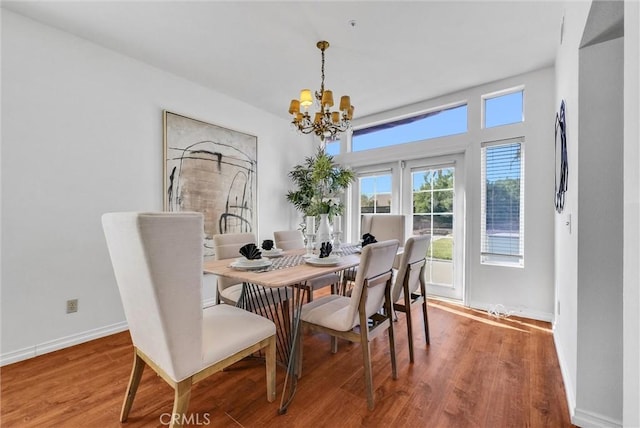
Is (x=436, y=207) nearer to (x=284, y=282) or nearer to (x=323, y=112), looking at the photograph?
(x=323, y=112)

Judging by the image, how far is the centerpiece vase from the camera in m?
2.34

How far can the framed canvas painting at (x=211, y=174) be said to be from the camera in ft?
9.83

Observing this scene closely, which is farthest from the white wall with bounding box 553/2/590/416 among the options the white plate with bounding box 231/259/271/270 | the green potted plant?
the green potted plant

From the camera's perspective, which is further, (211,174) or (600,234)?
(211,174)

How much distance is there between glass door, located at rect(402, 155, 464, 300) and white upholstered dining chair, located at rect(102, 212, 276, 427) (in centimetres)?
306

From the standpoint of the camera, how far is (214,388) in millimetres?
1738

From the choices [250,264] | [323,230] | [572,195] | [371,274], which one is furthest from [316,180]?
[572,195]

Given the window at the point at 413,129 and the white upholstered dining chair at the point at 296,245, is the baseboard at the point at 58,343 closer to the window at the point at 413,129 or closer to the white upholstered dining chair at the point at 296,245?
the white upholstered dining chair at the point at 296,245

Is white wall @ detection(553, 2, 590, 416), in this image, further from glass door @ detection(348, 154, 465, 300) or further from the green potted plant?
the green potted plant

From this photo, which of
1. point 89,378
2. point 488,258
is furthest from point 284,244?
point 488,258

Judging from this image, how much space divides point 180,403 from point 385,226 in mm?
2613

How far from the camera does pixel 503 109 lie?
3205mm

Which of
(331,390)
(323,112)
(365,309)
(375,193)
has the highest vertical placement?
(323,112)

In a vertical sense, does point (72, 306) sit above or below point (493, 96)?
below
